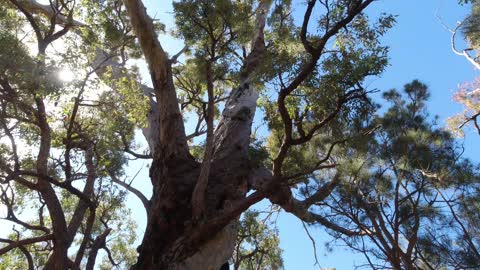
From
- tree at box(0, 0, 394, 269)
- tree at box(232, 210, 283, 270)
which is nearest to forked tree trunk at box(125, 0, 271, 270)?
tree at box(0, 0, 394, 269)

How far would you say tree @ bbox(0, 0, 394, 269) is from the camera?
329cm

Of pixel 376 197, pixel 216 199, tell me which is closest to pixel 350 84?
pixel 216 199

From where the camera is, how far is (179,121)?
4121 millimetres

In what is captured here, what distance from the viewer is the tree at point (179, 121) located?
329 cm

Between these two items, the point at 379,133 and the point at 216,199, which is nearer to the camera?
the point at 216,199

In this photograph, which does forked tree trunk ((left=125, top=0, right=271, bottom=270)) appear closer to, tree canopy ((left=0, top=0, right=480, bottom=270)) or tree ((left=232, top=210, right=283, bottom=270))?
tree canopy ((left=0, top=0, right=480, bottom=270))

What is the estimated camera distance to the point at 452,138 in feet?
18.1

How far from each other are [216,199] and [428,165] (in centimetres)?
274

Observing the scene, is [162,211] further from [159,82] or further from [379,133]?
[379,133]

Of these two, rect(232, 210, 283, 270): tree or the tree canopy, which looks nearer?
the tree canopy

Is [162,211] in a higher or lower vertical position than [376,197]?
lower

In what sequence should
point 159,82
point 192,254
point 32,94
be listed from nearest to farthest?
point 192,254
point 159,82
point 32,94

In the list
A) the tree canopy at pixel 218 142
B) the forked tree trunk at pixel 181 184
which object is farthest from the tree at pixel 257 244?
the forked tree trunk at pixel 181 184

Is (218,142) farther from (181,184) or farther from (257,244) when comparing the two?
(257,244)
